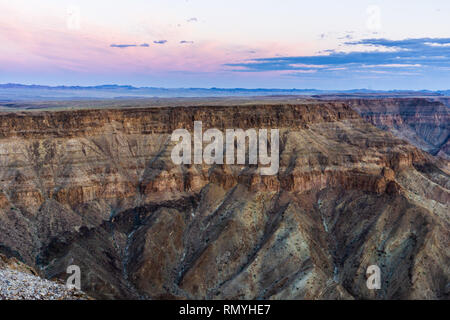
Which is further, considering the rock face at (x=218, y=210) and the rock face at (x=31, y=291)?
the rock face at (x=218, y=210)

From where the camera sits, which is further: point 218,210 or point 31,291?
point 218,210

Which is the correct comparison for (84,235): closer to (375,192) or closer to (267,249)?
(267,249)

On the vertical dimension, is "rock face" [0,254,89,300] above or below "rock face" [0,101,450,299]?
above

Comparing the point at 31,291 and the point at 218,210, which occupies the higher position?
the point at 31,291

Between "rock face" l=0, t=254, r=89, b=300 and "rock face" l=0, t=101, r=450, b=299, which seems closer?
"rock face" l=0, t=254, r=89, b=300

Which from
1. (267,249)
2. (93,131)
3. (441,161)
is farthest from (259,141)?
(441,161)

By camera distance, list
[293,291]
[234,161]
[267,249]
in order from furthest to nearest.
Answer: [234,161] → [267,249] → [293,291]

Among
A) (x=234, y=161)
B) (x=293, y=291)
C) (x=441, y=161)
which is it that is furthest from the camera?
(x=441, y=161)

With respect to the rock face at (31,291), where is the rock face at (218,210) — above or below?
below
